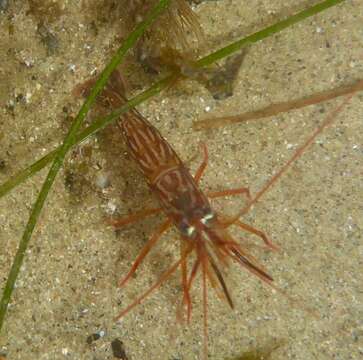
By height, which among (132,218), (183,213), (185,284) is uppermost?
(132,218)

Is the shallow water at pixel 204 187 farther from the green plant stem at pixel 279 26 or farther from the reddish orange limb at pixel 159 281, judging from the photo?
the green plant stem at pixel 279 26

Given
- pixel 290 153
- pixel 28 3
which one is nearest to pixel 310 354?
pixel 290 153

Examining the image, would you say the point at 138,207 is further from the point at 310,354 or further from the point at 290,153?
the point at 310,354

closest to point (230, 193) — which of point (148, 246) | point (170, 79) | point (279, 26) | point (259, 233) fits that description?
point (259, 233)

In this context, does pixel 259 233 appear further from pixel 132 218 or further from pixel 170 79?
pixel 170 79

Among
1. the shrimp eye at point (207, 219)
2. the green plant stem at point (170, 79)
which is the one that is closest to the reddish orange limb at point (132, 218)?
the shrimp eye at point (207, 219)

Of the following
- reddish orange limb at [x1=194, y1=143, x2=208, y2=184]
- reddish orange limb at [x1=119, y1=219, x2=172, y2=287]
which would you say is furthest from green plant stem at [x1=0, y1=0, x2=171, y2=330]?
reddish orange limb at [x1=194, y1=143, x2=208, y2=184]
